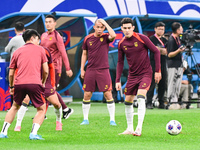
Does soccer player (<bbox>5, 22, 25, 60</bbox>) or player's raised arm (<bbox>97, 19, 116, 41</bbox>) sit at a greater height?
player's raised arm (<bbox>97, 19, 116, 41</bbox>)

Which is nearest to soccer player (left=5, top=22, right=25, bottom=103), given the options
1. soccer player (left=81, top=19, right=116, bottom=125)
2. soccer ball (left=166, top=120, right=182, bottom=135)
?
soccer player (left=81, top=19, right=116, bottom=125)

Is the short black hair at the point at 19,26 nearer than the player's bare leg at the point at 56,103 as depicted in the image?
No

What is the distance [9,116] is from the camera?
7727 mm

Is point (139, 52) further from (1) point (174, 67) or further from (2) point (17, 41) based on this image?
(1) point (174, 67)

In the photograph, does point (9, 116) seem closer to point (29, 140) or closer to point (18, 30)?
point (29, 140)

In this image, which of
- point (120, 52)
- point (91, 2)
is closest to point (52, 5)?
point (91, 2)

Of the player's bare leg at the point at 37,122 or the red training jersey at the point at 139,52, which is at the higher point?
the red training jersey at the point at 139,52

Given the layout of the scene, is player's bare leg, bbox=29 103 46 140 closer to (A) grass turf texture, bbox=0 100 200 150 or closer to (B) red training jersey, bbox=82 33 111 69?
(A) grass turf texture, bbox=0 100 200 150

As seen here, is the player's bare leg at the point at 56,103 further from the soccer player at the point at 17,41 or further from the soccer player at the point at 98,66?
the soccer player at the point at 17,41

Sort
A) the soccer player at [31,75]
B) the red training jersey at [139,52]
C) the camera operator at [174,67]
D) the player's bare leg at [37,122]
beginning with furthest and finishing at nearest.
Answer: the camera operator at [174,67]
the red training jersey at [139,52]
the player's bare leg at [37,122]
the soccer player at [31,75]

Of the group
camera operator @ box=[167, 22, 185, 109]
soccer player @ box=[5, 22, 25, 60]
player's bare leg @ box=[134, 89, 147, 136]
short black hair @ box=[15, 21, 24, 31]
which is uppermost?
short black hair @ box=[15, 21, 24, 31]

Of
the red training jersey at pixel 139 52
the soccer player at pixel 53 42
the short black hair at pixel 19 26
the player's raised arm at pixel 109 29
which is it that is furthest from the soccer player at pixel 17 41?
the red training jersey at pixel 139 52

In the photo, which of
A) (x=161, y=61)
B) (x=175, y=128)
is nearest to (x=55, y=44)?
(x=175, y=128)

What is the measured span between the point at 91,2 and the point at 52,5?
168cm
